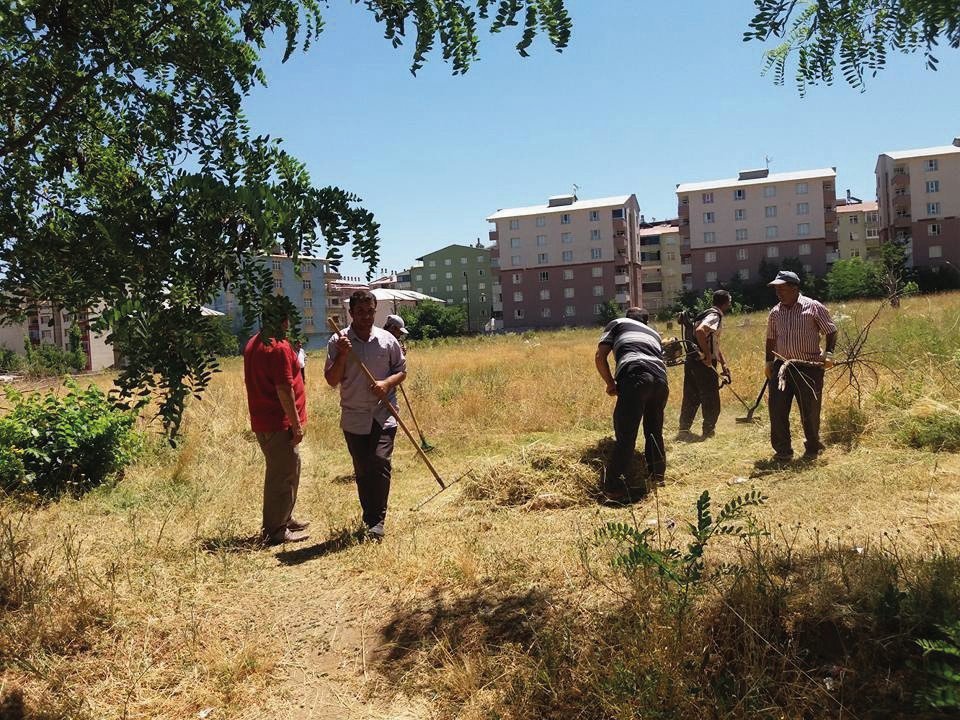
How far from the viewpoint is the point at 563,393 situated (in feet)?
37.6

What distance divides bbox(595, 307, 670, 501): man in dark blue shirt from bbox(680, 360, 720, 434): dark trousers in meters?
2.48

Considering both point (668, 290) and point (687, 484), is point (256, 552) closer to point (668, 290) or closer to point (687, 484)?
point (687, 484)

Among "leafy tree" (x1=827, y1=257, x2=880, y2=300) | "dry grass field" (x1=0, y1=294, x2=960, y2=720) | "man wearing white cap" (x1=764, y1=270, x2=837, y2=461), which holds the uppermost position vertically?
"leafy tree" (x1=827, y1=257, x2=880, y2=300)

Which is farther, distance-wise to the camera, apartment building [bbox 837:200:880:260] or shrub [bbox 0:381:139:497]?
apartment building [bbox 837:200:880:260]

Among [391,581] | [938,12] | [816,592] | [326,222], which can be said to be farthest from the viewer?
[391,581]

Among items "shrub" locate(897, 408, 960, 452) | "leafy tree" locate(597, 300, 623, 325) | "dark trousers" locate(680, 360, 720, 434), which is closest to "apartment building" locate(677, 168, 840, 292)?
"leafy tree" locate(597, 300, 623, 325)

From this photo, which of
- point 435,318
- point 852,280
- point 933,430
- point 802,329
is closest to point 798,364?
point 802,329

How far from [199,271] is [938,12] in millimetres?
3629

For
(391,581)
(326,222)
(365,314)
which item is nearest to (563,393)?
(365,314)

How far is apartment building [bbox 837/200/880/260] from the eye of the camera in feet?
242

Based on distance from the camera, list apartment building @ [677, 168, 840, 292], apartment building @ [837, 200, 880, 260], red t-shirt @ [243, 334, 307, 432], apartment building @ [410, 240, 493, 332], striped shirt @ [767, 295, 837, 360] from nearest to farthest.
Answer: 1. red t-shirt @ [243, 334, 307, 432]
2. striped shirt @ [767, 295, 837, 360]
3. apartment building @ [677, 168, 840, 292]
4. apartment building @ [837, 200, 880, 260]
5. apartment building @ [410, 240, 493, 332]

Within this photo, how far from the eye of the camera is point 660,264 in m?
79.8

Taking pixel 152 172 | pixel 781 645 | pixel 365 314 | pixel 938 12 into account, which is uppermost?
pixel 938 12

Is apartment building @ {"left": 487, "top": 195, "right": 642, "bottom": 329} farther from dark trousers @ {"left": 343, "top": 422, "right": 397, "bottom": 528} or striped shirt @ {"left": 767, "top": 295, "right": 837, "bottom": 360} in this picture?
dark trousers @ {"left": 343, "top": 422, "right": 397, "bottom": 528}
